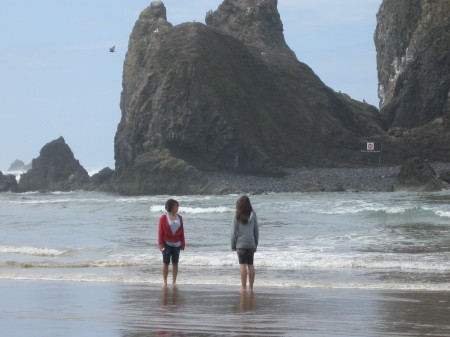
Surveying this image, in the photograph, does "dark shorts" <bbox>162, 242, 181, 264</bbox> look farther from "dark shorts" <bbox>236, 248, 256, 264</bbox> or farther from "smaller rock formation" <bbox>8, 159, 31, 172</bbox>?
"smaller rock formation" <bbox>8, 159, 31, 172</bbox>

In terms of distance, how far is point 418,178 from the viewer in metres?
56.0

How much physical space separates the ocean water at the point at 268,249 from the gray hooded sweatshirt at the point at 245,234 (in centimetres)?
148

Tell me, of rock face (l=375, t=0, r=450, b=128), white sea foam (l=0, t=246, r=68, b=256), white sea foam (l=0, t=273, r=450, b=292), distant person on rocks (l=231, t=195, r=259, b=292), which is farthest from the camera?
rock face (l=375, t=0, r=450, b=128)

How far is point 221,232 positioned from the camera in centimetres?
2539

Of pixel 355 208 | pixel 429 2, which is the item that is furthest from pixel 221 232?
pixel 429 2

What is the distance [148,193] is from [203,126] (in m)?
9.66

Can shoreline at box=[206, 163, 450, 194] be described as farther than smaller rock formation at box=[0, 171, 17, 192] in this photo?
No

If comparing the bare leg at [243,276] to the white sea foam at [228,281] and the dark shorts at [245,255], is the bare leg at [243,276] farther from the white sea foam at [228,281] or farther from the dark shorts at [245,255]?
the white sea foam at [228,281]

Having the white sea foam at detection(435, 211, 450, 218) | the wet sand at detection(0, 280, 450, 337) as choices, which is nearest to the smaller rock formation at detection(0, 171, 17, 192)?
the white sea foam at detection(435, 211, 450, 218)

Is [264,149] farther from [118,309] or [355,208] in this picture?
[118,309]

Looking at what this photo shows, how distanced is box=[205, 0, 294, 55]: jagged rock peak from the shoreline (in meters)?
26.4

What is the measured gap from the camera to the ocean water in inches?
578

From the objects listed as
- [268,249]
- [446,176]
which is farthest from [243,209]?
[446,176]

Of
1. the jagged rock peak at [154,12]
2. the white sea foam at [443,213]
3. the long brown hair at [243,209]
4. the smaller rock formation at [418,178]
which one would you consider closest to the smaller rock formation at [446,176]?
the smaller rock formation at [418,178]
